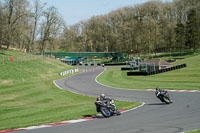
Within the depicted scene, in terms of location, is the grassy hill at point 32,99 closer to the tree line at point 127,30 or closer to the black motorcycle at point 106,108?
the black motorcycle at point 106,108

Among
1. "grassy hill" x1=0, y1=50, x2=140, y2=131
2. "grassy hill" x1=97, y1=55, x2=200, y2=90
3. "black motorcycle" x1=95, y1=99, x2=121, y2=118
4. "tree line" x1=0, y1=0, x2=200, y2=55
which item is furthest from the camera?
"tree line" x1=0, y1=0, x2=200, y2=55

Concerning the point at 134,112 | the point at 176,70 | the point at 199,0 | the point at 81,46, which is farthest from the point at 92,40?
the point at 134,112

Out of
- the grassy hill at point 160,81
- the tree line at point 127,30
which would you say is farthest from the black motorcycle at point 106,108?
the tree line at point 127,30

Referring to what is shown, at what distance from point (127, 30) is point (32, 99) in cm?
10167

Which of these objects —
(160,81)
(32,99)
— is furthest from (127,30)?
(32,99)

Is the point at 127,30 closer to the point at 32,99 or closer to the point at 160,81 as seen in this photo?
the point at 160,81

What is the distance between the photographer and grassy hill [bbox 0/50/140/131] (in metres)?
18.8

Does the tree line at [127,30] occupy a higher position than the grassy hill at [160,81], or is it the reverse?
the tree line at [127,30]

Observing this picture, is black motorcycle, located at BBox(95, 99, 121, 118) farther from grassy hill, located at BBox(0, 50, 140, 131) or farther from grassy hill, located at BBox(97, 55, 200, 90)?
grassy hill, located at BBox(97, 55, 200, 90)

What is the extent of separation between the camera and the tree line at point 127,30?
3777 inches

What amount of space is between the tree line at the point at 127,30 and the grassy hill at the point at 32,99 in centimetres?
2737

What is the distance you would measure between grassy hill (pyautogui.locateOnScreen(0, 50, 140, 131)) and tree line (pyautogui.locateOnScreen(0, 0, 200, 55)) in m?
27.4

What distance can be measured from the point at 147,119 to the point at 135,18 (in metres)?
126

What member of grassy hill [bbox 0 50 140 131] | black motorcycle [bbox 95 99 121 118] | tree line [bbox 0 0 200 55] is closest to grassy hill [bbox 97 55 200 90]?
grassy hill [bbox 0 50 140 131]
